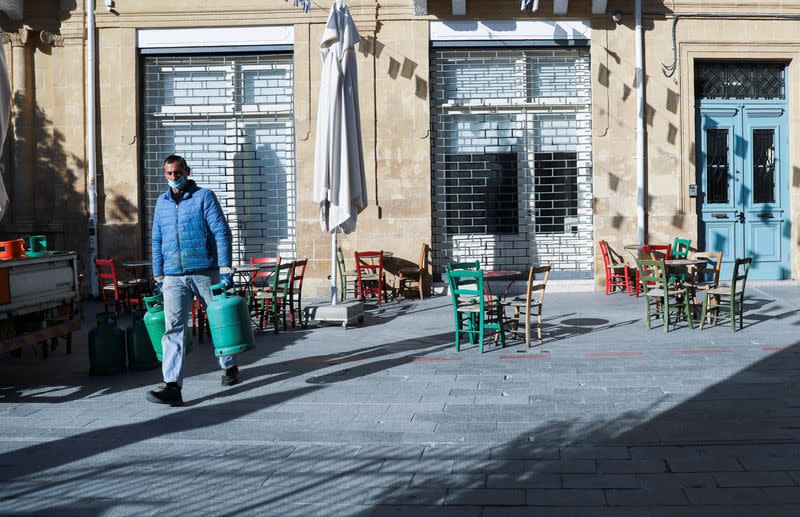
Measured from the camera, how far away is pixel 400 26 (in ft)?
47.3

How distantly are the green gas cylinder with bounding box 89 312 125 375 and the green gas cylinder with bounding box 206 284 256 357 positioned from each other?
1586mm

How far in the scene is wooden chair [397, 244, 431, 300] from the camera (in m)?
14.0

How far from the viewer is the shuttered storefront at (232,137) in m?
14.9

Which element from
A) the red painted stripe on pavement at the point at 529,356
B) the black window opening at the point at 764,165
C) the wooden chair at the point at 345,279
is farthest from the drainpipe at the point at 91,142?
the black window opening at the point at 764,165

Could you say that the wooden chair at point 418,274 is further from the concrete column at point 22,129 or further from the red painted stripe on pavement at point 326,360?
the concrete column at point 22,129

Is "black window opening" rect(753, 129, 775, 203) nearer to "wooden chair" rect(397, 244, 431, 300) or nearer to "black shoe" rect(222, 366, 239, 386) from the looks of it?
"wooden chair" rect(397, 244, 431, 300)

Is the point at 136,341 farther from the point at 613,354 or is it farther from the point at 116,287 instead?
the point at 613,354

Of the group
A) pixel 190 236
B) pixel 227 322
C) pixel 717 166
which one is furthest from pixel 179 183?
pixel 717 166

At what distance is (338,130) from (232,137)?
469cm

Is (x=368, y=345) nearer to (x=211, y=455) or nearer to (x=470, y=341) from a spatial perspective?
(x=470, y=341)

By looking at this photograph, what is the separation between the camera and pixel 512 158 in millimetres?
14766

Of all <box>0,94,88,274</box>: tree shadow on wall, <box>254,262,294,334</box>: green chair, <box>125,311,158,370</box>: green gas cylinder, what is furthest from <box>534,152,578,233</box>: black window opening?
<box>125,311,158,370</box>: green gas cylinder

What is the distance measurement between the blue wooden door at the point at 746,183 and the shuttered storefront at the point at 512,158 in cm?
200

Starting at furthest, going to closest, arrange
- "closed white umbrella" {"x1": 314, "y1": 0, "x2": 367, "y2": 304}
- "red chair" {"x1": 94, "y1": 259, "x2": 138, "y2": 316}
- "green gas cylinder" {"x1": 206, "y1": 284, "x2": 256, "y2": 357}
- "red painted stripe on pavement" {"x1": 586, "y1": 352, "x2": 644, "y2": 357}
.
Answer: "red chair" {"x1": 94, "y1": 259, "x2": 138, "y2": 316}
"closed white umbrella" {"x1": 314, "y1": 0, "x2": 367, "y2": 304}
"red painted stripe on pavement" {"x1": 586, "y1": 352, "x2": 644, "y2": 357}
"green gas cylinder" {"x1": 206, "y1": 284, "x2": 256, "y2": 357}
